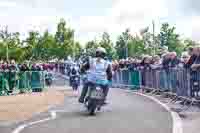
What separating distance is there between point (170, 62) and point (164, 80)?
0.91m

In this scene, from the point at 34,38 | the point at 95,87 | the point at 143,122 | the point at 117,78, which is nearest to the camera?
the point at 143,122

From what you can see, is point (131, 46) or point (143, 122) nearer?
point (143, 122)

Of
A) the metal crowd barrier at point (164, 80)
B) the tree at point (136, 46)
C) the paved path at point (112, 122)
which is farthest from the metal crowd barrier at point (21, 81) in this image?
the tree at point (136, 46)

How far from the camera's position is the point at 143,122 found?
11.8 m

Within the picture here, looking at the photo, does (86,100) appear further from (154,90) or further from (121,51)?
(121,51)

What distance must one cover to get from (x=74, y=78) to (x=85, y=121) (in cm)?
1397

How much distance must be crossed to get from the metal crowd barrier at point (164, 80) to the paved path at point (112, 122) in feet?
4.00

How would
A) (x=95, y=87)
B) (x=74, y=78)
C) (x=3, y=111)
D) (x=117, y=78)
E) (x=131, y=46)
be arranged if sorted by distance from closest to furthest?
1. (x=95, y=87)
2. (x=3, y=111)
3. (x=74, y=78)
4. (x=117, y=78)
5. (x=131, y=46)

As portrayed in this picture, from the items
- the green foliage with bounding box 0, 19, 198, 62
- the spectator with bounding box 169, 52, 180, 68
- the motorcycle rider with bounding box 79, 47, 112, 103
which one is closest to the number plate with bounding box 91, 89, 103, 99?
the motorcycle rider with bounding box 79, 47, 112, 103

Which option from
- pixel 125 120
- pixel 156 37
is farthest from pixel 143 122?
pixel 156 37

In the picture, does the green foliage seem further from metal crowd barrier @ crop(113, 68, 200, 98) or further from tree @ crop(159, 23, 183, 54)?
metal crowd barrier @ crop(113, 68, 200, 98)

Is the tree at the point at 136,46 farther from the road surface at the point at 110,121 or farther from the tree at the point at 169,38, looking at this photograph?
the road surface at the point at 110,121

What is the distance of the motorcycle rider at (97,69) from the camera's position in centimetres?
1453

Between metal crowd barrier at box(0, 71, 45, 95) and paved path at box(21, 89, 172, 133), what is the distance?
397 inches
